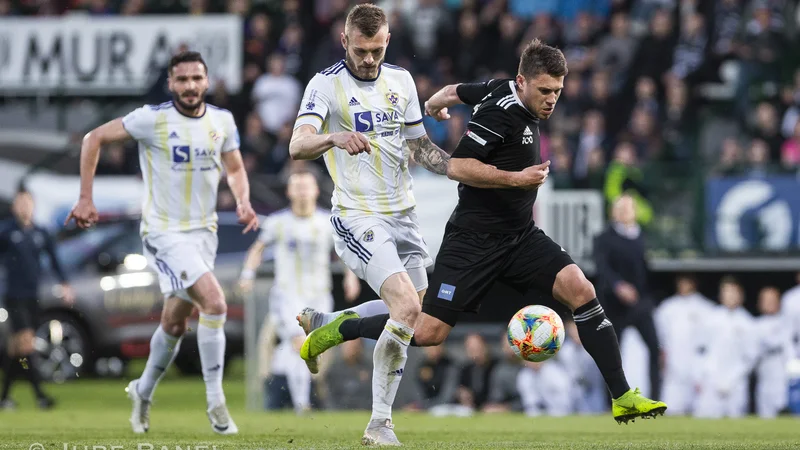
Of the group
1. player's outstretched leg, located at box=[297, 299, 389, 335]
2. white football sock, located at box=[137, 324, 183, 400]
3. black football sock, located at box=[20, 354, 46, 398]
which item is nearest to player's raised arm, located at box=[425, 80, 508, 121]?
player's outstretched leg, located at box=[297, 299, 389, 335]

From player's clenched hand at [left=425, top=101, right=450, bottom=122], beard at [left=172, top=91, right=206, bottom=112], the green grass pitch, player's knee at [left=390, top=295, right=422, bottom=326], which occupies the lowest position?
the green grass pitch

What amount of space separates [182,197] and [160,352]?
1.23 meters

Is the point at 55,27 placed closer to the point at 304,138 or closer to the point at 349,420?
the point at 349,420

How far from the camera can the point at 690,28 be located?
2014 centimetres

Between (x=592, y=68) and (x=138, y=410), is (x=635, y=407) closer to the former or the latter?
(x=138, y=410)

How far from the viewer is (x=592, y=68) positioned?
2022cm

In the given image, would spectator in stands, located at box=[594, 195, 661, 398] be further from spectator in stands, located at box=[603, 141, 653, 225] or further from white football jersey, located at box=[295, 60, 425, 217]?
white football jersey, located at box=[295, 60, 425, 217]

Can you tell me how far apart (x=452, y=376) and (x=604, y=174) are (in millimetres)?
3288

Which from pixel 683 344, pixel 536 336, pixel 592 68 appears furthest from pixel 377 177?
pixel 592 68

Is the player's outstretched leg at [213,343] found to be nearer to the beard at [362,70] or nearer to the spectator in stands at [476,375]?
the beard at [362,70]

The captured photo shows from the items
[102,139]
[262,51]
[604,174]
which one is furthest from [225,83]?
[102,139]

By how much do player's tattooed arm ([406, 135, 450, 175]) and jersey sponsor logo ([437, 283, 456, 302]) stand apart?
37.0 inches

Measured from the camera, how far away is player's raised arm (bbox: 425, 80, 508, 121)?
9.12m

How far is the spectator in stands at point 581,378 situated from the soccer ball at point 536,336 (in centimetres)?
776
